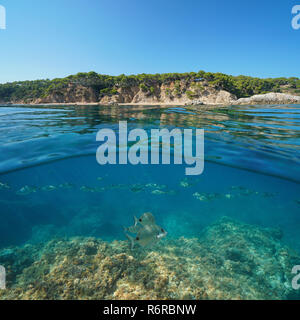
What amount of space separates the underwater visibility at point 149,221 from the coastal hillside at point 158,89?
142ft

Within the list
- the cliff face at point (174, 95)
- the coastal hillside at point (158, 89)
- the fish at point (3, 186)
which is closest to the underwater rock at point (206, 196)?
the fish at point (3, 186)

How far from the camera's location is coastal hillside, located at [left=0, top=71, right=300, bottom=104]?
48.9m

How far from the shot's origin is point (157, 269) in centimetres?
431

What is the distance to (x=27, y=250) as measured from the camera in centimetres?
508

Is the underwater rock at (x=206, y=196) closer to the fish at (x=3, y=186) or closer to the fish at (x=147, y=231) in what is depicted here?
the fish at (x=147, y=231)

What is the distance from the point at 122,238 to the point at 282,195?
23.0ft

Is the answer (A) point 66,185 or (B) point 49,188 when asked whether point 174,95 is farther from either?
(B) point 49,188

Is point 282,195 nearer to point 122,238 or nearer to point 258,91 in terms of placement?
point 122,238

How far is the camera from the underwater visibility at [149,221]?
389 cm

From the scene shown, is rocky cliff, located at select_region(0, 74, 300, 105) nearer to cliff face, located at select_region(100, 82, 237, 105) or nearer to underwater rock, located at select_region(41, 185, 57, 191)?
cliff face, located at select_region(100, 82, 237, 105)

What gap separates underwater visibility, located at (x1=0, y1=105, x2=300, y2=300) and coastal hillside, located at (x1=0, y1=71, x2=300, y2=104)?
43.3 metres
